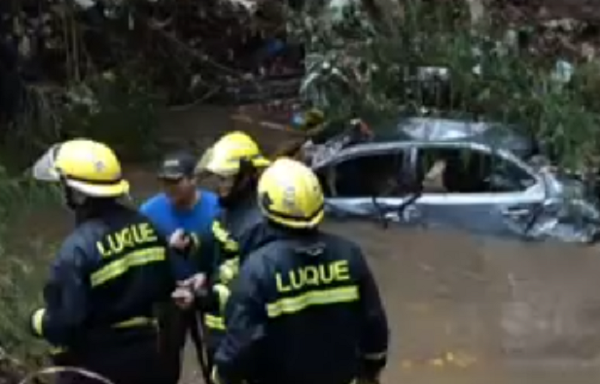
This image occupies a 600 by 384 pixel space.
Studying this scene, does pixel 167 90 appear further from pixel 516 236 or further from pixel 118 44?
pixel 516 236

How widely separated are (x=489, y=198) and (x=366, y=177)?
4.33 ft

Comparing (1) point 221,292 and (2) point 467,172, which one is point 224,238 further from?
(2) point 467,172

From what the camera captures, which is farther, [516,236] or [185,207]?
[516,236]

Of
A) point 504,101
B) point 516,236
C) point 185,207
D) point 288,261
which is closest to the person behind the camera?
point 288,261

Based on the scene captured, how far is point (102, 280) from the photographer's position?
5.38 m

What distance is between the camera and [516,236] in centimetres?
1480

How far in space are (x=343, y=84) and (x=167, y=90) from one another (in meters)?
3.55

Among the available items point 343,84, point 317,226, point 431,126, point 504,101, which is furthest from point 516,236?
point 317,226

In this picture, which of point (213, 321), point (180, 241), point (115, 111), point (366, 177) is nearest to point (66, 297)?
point (213, 321)

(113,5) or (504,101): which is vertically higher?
(113,5)

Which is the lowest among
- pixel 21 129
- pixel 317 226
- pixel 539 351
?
pixel 539 351

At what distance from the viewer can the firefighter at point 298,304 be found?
506 cm

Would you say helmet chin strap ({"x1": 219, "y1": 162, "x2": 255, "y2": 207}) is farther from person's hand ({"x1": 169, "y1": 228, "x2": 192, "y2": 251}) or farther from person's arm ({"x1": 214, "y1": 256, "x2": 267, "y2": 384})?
person's arm ({"x1": 214, "y1": 256, "x2": 267, "y2": 384})

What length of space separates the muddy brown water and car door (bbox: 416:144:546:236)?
0.18 meters
